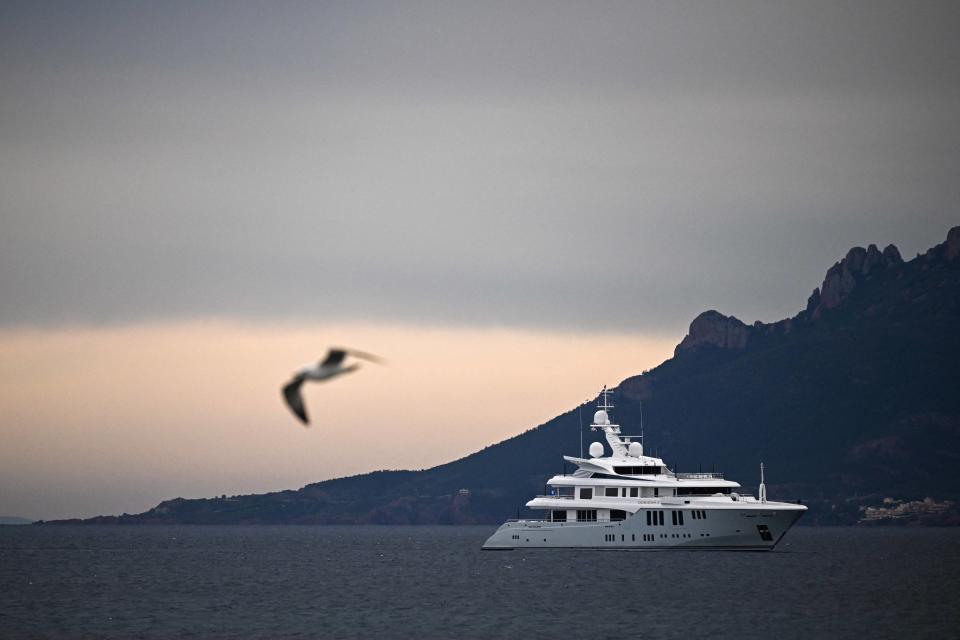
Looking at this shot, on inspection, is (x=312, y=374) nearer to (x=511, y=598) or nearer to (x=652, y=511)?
(x=511, y=598)

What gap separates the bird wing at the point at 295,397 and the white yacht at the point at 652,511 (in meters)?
72.3

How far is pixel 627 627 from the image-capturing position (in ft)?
189

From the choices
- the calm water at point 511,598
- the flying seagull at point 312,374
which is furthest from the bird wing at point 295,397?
the calm water at point 511,598

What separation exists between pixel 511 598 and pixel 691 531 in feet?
86.1

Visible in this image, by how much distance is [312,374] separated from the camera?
20.8 meters

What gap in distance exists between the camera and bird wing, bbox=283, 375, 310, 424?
20.9 meters

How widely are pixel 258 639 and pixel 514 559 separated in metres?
49.6

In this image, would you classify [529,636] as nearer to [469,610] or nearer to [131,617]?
[469,610]

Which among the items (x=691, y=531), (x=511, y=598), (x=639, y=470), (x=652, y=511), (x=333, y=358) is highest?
(x=639, y=470)

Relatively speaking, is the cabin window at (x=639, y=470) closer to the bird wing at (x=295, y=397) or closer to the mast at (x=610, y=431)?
the mast at (x=610, y=431)

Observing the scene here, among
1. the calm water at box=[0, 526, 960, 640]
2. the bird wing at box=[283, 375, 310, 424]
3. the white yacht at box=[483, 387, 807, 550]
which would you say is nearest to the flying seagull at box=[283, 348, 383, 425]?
the bird wing at box=[283, 375, 310, 424]

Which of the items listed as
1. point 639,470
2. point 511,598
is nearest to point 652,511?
point 639,470

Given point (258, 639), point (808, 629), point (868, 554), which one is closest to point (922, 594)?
point (808, 629)

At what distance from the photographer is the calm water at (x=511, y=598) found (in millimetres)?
57938
